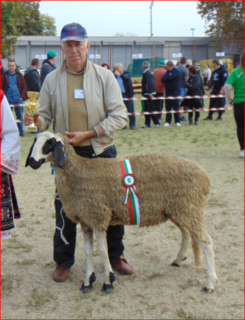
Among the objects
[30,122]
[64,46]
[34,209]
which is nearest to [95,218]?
[30,122]

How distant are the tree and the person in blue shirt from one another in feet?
80.9

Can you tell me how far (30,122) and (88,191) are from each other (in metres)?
0.81

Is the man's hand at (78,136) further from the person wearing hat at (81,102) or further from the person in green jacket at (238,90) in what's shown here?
the person in green jacket at (238,90)

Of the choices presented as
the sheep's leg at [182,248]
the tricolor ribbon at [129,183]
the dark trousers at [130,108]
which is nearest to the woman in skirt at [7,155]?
the tricolor ribbon at [129,183]

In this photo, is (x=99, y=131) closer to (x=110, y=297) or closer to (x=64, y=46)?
(x=64, y=46)

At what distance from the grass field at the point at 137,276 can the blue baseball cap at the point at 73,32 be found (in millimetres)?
2365

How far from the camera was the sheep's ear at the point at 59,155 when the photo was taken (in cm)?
289

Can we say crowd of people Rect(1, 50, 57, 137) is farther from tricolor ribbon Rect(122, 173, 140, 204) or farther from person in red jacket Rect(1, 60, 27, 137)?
tricolor ribbon Rect(122, 173, 140, 204)

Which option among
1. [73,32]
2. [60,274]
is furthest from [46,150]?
[60,274]

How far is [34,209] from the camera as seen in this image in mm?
5375

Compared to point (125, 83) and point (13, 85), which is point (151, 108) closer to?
point (125, 83)

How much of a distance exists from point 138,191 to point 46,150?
916 mm

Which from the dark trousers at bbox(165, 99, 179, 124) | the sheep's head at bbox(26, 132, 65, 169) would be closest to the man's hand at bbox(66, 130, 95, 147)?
the sheep's head at bbox(26, 132, 65, 169)

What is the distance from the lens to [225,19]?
120 ft
